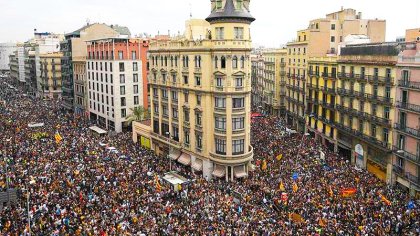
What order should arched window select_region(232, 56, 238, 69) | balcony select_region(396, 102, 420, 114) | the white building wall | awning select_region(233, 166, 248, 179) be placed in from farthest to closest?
the white building wall, awning select_region(233, 166, 248, 179), arched window select_region(232, 56, 238, 69), balcony select_region(396, 102, 420, 114)

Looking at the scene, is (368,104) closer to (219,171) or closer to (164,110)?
(219,171)

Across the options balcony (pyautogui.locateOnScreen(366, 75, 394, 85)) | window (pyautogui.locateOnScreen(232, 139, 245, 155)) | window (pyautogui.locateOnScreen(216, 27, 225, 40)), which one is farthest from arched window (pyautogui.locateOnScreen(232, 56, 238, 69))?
balcony (pyautogui.locateOnScreen(366, 75, 394, 85))

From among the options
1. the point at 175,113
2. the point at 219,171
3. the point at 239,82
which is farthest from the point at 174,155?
the point at 239,82

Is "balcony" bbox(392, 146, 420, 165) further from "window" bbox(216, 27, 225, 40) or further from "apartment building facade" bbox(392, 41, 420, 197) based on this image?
"window" bbox(216, 27, 225, 40)

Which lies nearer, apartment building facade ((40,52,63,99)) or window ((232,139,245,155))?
window ((232,139,245,155))

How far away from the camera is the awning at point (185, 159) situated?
191 ft

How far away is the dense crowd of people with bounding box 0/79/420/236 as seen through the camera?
35812 millimetres

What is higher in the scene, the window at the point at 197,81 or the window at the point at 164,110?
the window at the point at 197,81

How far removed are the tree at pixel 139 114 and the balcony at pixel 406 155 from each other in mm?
48274

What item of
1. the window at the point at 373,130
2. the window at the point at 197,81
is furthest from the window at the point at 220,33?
the window at the point at 373,130

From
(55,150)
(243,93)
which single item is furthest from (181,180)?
(55,150)

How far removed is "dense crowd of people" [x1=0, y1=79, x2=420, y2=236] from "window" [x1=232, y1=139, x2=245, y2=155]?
3.59 metres

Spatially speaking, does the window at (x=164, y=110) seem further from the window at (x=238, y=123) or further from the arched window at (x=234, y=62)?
the arched window at (x=234, y=62)

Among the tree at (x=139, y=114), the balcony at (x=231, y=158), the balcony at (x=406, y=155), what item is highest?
the tree at (x=139, y=114)
